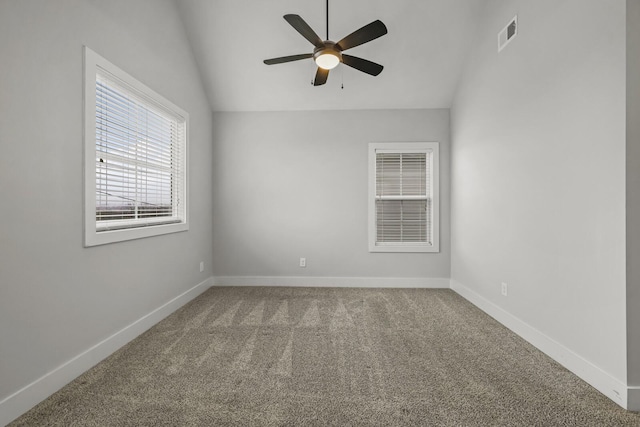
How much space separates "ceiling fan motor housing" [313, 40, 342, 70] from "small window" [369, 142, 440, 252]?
188 cm

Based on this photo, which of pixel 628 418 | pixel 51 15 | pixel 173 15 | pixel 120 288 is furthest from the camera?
pixel 173 15

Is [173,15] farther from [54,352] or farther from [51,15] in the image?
[54,352]

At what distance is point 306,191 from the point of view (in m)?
4.52

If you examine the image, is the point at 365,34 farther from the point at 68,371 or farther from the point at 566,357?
the point at 68,371

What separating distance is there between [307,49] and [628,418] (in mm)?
4033

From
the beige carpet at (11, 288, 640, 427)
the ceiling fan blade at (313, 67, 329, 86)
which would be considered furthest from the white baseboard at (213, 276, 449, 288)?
the ceiling fan blade at (313, 67, 329, 86)

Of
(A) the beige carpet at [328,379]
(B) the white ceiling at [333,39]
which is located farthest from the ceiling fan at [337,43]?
(A) the beige carpet at [328,379]

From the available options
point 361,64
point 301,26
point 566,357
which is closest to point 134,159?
point 301,26

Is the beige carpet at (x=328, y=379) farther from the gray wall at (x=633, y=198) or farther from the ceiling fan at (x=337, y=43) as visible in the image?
the ceiling fan at (x=337, y=43)

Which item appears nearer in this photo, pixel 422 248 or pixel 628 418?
pixel 628 418

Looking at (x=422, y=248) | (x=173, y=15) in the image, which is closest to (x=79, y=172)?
(x=173, y=15)

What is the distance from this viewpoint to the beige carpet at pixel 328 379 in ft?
5.51

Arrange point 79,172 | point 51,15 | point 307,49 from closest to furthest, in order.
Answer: point 51,15, point 79,172, point 307,49

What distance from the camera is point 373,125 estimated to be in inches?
177
